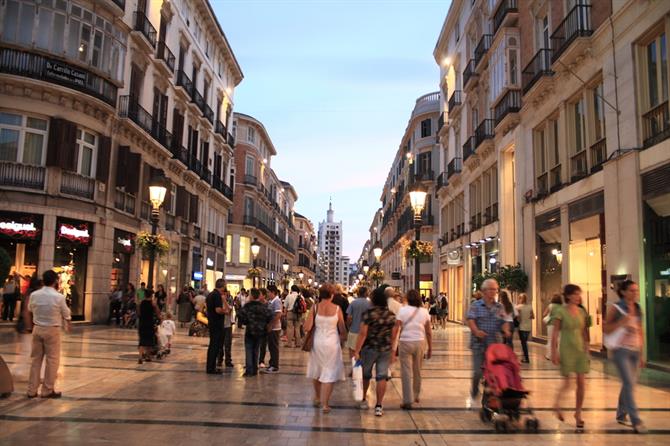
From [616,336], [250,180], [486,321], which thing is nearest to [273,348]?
[486,321]

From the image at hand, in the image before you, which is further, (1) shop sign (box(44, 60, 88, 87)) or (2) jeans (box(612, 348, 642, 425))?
(1) shop sign (box(44, 60, 88, 87))

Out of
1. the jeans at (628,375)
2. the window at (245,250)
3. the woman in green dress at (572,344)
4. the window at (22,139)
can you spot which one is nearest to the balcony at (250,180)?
the window at (245,250)

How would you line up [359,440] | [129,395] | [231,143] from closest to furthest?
[359,440]
[129,395]
[231,143]

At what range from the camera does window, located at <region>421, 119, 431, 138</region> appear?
5162 cm

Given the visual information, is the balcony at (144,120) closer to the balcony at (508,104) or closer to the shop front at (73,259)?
the shop front at (73,259)

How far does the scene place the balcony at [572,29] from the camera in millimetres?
15883

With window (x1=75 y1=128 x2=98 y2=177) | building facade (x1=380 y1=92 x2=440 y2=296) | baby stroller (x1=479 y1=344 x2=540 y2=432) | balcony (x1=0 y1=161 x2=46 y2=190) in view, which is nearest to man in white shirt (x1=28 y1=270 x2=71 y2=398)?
baby stroller (x1=479 y1=344 x2=540 y2=432)

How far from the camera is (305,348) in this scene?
8102mm

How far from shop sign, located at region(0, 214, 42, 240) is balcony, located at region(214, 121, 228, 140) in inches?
916

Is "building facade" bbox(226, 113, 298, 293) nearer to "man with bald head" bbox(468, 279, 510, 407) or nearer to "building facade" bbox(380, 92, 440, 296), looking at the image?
"building facade" bbox(380, 92, 440, 296)

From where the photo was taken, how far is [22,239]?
20.5 m

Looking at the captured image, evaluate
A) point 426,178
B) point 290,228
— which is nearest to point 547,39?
point 426,178

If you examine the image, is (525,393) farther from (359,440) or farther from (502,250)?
(502,250)

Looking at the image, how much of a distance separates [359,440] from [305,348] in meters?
1.97
